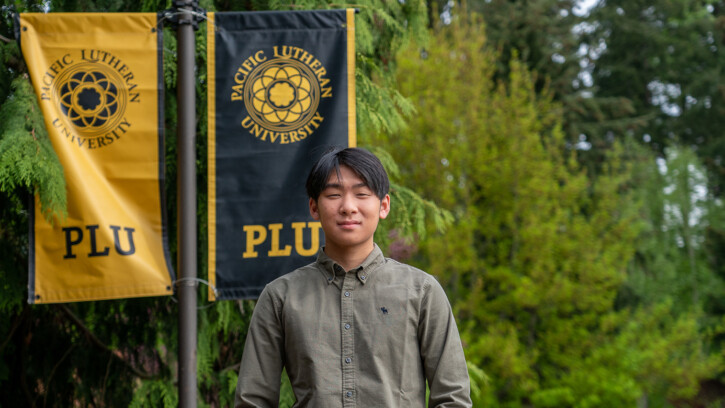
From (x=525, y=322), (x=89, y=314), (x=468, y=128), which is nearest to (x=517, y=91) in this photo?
(x=468, y=128)

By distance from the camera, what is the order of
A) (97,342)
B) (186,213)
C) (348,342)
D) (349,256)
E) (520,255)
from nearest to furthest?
(348,342), (349,256), (186,213), (97,342), (520,255)

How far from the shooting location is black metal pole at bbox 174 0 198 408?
3.32 meters

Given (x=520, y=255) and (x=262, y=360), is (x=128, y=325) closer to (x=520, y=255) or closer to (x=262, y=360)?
(x=262, y=360)

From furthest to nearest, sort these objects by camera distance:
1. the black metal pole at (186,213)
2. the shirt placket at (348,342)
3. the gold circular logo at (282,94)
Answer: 1. the gold circular logo at (282,94)
2. the black metal pole at (186,213)
3. the shirt placket at (348,342)

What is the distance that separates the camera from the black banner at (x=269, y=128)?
11.6 feet

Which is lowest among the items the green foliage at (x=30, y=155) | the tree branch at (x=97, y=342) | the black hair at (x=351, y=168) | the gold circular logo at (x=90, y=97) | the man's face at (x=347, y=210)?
the tree branch at (x=97, y=342)

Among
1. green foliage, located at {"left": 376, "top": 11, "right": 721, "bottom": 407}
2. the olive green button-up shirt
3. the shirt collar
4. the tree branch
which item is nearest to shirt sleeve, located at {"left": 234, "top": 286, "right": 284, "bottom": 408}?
the olive green button-up shirt

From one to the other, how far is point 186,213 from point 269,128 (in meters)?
0.60

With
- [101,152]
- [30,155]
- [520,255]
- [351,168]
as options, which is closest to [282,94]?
A: [101,152]

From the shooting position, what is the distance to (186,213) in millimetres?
3389

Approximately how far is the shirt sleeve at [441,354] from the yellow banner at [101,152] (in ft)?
6.34

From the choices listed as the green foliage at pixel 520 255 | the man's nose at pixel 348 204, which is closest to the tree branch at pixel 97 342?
the man's nose at pixel 348 204

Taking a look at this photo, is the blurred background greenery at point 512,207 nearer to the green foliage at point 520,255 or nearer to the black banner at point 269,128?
the green foliage at point 520,255

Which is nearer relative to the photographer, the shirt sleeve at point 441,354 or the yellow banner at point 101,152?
the shirt sleeve at point 441,354
